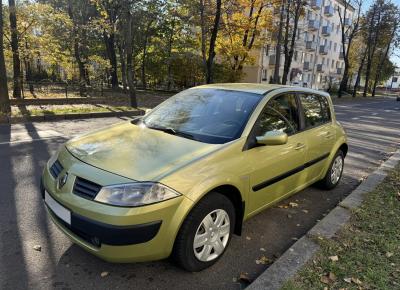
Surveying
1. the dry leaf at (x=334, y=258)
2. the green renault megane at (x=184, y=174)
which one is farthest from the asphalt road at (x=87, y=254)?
the dry leaf at (x=334, y=258)

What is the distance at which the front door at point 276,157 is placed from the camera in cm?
328

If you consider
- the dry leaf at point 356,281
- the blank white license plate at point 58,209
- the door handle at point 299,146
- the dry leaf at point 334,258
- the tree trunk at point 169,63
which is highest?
the tree trunk at point 169,63

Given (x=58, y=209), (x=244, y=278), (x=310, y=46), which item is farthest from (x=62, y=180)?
(x=310, y=46)

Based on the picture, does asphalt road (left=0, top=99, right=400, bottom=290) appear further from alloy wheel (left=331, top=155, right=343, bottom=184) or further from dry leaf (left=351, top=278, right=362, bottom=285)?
dry leaf (left=351, top=278, right=362, bottom=285)

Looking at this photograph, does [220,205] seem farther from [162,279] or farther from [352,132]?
[352,132]

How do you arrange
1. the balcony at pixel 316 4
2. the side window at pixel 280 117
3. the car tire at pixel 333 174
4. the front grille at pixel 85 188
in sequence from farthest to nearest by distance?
the balcony at pixel 316 4, the car tire at pixel 333 174, the side window at pixel 280 117, the front grille at pixel 85 188

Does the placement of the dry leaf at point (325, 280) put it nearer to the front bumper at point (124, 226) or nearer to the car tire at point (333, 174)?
the front bumper at point (124, 226)

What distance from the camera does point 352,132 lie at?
38.4 feet

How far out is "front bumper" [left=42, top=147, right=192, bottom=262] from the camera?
2.40m

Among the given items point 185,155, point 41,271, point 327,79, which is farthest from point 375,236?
point 327,79

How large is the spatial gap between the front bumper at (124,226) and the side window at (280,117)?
1.33 m

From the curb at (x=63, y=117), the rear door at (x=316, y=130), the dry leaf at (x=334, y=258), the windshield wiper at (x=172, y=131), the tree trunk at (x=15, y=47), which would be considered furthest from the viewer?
the tree trunk at (x=15, y=47)

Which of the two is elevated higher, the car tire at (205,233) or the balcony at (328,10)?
the balcony at (328,10)

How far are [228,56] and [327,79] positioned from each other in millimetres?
42150
